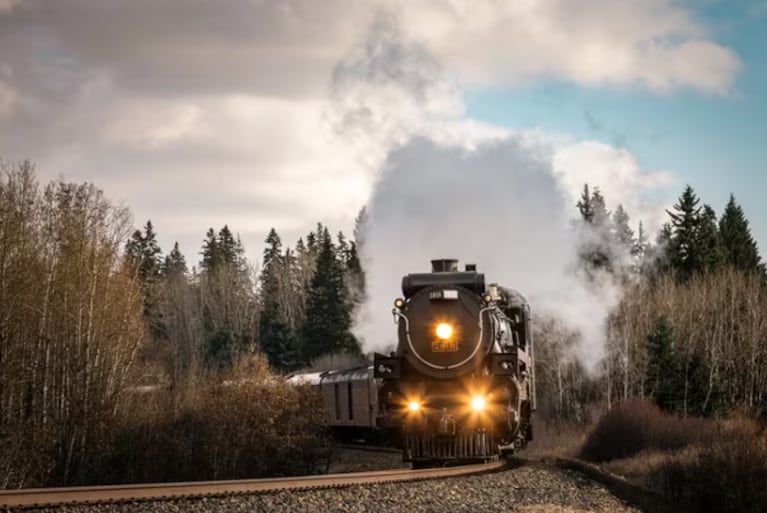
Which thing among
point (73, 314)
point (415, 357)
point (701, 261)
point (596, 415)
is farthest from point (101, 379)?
point (701, 261)

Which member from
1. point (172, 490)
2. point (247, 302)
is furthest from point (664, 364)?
point (247, 302)

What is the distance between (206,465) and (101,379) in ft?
33.5

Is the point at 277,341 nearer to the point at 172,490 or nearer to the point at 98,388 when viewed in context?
the point at 98,388

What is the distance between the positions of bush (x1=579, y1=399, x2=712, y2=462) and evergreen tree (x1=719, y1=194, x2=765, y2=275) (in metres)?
43.6

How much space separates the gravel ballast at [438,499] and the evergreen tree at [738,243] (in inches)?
2263

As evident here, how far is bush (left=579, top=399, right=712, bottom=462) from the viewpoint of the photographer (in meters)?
29.6

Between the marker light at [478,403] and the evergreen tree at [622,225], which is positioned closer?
the marker light at [478,403]

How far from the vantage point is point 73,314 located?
127 ft

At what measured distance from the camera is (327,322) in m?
77.8

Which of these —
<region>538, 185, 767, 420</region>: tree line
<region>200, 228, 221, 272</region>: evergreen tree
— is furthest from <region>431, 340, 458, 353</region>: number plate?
<region>200, 228, 221, 272</region>: evergreen tree

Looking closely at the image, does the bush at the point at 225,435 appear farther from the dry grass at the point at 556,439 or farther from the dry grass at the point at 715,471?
the dry grass at the point at 715,471

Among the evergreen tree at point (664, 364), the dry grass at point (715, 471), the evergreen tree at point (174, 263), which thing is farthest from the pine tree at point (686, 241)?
the evergreen tree at point (174, 263)

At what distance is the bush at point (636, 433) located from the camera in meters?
29.6

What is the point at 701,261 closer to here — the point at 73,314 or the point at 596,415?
the point at 596,415
